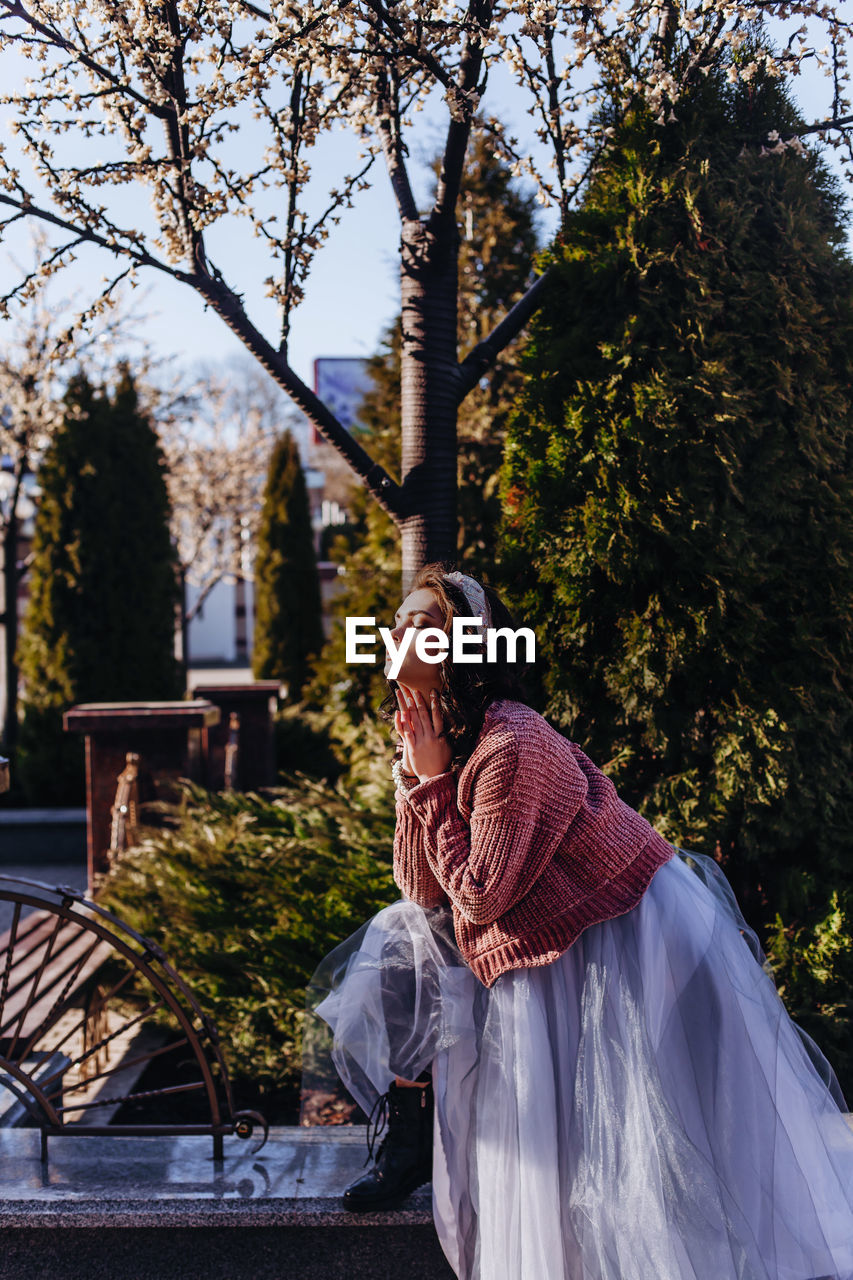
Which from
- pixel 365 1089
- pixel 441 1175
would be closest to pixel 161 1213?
pixel 365 1089

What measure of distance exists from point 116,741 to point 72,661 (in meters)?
3.54

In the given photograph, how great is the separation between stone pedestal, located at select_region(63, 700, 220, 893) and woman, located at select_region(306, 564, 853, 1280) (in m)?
3.36

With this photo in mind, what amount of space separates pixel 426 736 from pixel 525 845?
13.5 inches

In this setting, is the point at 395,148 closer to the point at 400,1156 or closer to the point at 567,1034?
the point at 567,1034

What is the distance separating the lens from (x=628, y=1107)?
1.93 meters

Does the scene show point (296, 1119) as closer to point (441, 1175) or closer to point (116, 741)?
point (441, 1175)

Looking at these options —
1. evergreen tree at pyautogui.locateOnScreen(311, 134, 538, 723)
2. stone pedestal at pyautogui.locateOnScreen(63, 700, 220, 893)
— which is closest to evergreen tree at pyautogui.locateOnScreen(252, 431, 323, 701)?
evergreen tree at pyautogui.locateOnScreen(311, 134, 538, 723)

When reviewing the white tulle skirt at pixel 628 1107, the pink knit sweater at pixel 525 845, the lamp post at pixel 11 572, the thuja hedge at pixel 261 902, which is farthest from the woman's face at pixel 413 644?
the lamp post at pixel 11 572

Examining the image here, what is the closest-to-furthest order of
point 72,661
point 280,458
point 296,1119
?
point 296,1119
point 72,661
point 280,458

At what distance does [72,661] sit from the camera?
8578 millimetres

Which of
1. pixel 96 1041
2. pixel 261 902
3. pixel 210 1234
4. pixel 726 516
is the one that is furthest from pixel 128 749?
pixel 726 516

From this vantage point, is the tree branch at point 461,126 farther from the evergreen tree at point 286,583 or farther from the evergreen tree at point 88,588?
the evergreen tree at point 286,583

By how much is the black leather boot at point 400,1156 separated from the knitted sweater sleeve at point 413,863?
1.52ft

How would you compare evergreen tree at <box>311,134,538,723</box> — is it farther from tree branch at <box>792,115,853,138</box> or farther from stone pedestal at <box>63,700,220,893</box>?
tree branch at <box>792,115,853,138</box>
